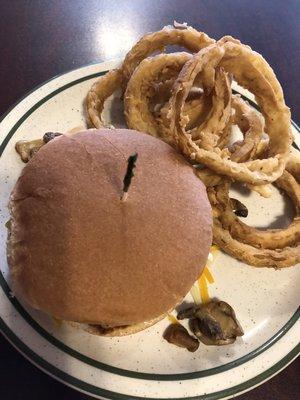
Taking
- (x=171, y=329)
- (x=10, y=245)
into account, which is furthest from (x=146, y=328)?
(x=10, y=245)

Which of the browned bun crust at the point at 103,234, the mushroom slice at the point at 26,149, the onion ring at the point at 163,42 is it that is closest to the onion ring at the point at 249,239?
the browned bun crust at the point at 103,234

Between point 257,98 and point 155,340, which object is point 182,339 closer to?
point 155,340

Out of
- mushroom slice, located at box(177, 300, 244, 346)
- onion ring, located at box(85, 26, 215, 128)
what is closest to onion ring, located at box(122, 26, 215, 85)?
onion ring, located at box(85, 26, 215, 128)

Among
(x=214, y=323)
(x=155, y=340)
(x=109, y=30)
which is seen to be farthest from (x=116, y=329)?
(x=109, y=30)

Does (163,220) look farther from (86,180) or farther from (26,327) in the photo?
(26,327)

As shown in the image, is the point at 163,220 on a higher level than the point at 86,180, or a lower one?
lower

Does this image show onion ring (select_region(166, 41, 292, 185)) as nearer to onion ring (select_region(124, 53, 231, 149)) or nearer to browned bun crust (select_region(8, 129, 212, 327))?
onion ring (select_region(124, 53, 231, 149))

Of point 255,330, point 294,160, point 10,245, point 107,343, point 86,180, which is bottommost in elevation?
point 255,330
